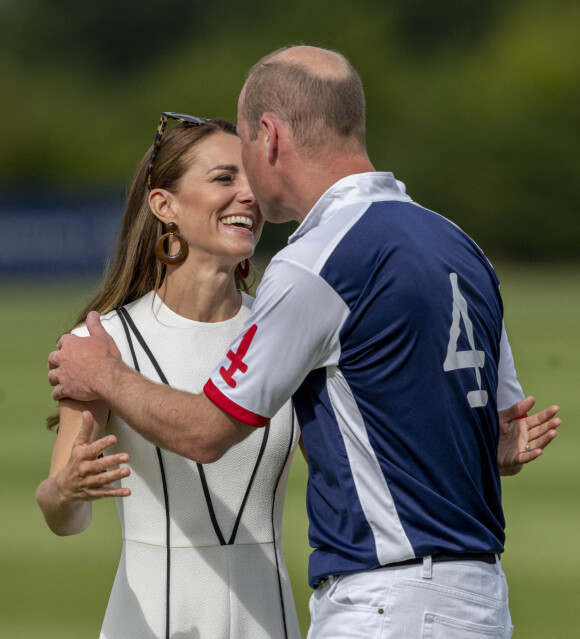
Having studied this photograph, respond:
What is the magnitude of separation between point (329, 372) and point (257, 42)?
4236 cm

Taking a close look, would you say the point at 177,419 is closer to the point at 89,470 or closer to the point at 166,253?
the point at 89,470

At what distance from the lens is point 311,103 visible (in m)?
2.71

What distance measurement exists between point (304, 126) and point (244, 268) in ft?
3.37

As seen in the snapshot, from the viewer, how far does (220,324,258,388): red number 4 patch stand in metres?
2.59

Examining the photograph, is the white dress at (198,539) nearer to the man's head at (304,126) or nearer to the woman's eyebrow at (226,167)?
the woman's eyebrow at (226,167)

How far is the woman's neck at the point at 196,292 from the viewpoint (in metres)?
3.40

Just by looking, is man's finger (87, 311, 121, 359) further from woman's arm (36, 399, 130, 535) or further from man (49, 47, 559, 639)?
→ man (49, 47, 559, 639)

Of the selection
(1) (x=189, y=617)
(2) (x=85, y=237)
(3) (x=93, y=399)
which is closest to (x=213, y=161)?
(3) (x=93, y=399)

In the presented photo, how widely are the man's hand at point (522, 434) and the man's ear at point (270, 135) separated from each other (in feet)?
3.09

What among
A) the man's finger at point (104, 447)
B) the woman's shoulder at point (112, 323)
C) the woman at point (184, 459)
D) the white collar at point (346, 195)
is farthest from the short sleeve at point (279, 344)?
the woman's shoulder at point (112, 323)

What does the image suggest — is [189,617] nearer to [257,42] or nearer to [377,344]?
[377,344]

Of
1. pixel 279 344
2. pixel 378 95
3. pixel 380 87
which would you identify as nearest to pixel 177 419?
pixel 279 344

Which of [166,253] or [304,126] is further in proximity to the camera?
[166,253]

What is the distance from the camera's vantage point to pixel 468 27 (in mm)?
44562
